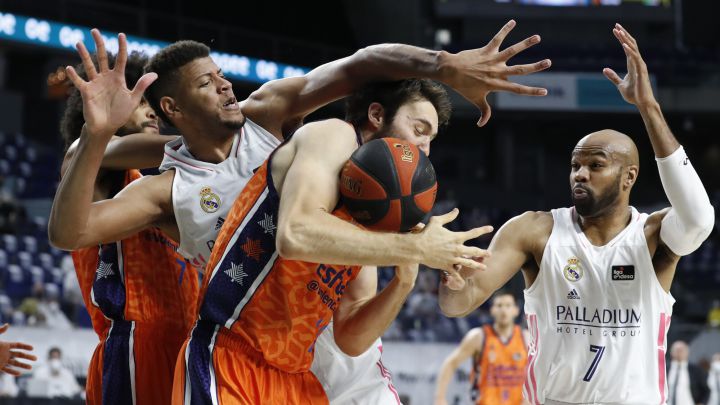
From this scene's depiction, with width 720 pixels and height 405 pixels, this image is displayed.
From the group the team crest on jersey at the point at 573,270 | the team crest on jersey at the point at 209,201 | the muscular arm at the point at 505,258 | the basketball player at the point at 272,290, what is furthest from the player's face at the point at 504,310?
the basketball player at the point at 272,290

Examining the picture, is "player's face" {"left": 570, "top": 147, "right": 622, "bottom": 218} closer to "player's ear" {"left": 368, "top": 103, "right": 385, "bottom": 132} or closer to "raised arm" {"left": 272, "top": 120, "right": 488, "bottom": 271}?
"player's ear" {"left": 368, "top": 103, "right": 385, "bottom": 132}

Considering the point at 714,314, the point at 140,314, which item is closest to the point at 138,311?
the point at 140,314

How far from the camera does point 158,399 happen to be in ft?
12.7

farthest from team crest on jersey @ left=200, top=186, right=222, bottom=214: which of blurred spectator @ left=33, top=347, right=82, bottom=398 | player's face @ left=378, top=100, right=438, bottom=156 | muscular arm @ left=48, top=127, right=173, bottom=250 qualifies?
blurred spectator @ left=33, top=347, right=82, bottom=398

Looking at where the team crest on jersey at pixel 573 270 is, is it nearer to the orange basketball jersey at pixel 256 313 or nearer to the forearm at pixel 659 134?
the forearm at pixel 659 134

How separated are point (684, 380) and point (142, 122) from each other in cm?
866

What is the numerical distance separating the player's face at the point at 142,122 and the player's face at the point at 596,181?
6.48 feet

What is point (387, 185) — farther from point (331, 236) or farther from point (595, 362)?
point (595, 362)

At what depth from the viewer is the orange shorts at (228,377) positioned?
2.89 m

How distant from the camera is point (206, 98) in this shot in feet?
11.8

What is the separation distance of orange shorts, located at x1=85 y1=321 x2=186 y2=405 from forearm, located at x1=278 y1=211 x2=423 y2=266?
1461 millimetres

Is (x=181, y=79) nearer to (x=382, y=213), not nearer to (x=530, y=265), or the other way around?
(x=382, y=213)

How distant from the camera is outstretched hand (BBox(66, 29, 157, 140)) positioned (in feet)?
9.87

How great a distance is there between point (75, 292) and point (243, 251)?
29.3 feet
